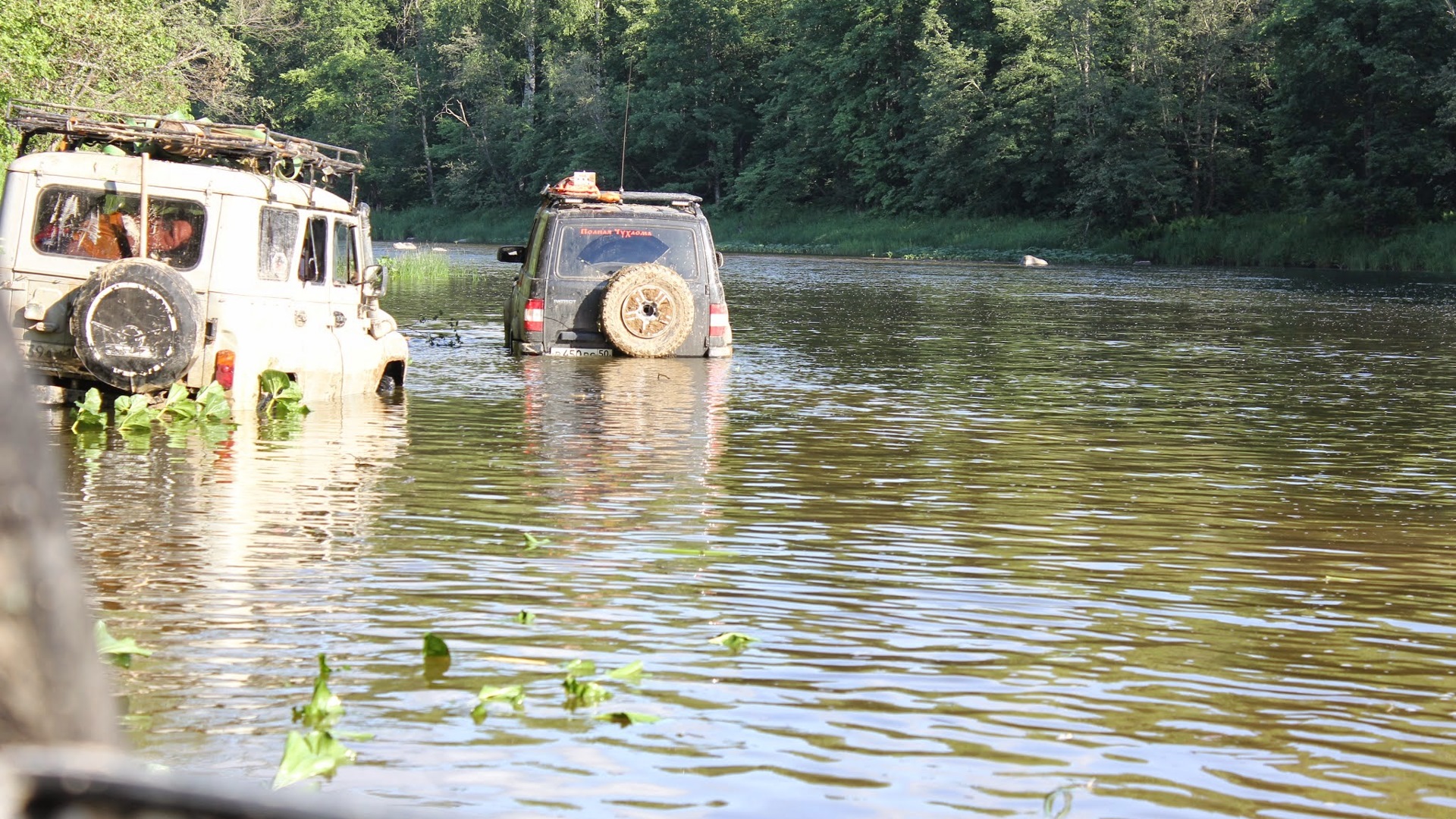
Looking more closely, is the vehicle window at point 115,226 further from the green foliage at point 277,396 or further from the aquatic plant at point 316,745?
the aquatic plant at point 316,745

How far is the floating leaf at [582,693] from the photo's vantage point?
5.08 m

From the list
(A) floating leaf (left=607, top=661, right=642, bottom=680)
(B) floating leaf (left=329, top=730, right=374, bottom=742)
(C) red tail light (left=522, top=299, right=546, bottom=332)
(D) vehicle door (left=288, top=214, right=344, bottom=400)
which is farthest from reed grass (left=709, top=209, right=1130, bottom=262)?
(B) floating leaf (left=329, top=730, right=374, bottom=742)

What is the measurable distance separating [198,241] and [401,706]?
786 centimetres

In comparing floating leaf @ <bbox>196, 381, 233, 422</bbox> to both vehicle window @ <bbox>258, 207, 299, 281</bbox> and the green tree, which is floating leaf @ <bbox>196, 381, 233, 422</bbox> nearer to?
vehicle window @ <bbox>258, 207, 299, 281</bbox>

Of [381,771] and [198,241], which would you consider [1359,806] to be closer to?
[381,771]

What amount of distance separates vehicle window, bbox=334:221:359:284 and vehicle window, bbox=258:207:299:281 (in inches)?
51.2

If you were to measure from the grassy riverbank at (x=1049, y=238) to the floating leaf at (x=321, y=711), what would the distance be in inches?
2042

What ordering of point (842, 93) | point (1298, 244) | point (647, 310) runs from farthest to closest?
point (842, 93)
point (1298, 244)
point (647, 310)

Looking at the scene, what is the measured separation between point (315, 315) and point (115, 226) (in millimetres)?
1684

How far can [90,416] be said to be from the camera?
455 inches

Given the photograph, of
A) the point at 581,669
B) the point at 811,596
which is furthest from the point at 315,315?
the point at 581,669

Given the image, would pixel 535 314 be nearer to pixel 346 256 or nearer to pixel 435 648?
pixel 346 256

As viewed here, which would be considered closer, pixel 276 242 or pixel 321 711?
pixel 321 711

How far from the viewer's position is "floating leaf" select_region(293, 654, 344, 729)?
4773mm
